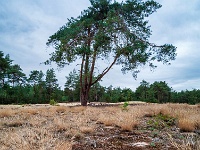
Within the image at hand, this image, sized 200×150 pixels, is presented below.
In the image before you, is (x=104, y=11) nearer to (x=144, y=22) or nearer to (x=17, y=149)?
(x=144, y=22)

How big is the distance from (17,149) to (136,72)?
11882 mm

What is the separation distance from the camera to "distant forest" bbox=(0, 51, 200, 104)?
134 ft

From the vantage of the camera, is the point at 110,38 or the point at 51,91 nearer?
the point at 110,38

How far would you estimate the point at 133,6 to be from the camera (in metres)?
11.8

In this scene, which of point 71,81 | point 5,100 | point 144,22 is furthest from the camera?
point 71,81

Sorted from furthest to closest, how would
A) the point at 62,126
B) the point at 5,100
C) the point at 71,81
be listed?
the point at 71,81 → the point at 5,100 → the point at 62,126

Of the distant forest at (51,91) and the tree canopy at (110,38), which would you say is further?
the distant forest at (51,91)

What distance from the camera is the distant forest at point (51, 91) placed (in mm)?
40812

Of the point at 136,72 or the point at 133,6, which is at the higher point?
the point at 133,6

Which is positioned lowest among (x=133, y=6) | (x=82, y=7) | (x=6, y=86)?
(x=6, y=86)

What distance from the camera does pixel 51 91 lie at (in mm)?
58031

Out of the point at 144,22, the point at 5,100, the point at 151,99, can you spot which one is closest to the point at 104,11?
the point at 144,22

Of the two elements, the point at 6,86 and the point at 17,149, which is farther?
the point at 6,86

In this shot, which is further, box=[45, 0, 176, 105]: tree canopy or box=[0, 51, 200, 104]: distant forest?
box=[0, 51, 200, 104]: distant forest
